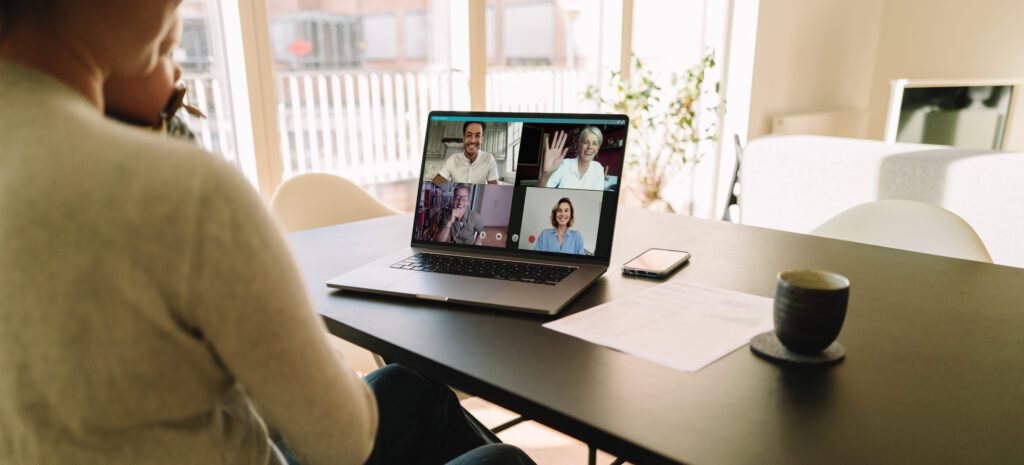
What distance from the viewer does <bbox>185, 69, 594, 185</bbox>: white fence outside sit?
3.63 m

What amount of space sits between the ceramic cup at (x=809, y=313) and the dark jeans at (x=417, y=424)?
0.46m

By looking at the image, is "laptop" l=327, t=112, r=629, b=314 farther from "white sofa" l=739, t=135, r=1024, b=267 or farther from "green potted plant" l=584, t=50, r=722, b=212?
"green potted plant" l=584, t=50, r=722, b=212

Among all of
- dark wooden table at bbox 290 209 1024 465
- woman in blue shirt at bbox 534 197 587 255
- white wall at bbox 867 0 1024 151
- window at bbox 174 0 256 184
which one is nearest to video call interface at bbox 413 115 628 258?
woman in blue shirt at bbox 534 197 587 255

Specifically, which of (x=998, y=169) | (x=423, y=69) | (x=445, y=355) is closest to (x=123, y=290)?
(x=445, y=355)

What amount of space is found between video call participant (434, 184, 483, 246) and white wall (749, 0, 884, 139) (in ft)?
11.2

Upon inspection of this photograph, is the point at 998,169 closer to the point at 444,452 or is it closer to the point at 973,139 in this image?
the point at 444,452

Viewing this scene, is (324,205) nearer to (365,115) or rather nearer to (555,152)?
(555,152)

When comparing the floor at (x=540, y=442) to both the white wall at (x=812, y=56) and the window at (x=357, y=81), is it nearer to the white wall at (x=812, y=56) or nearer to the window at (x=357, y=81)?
the window at (x=357, y=81)

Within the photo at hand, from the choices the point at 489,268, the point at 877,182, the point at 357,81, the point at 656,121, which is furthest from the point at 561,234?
the point at 656,121

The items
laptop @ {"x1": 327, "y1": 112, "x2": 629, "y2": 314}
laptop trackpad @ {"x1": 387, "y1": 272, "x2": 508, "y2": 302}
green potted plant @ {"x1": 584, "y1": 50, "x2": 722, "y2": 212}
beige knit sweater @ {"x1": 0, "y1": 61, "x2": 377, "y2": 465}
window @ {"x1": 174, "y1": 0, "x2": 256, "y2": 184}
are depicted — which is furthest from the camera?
green potted plant @ {"x1": 584, "y1": 50, "x2": 722, "y2": 212}

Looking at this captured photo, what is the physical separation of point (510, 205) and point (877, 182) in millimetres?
1725

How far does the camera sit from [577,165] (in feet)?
3.86

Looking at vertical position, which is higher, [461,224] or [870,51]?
[870,51]

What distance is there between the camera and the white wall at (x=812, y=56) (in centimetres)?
420
